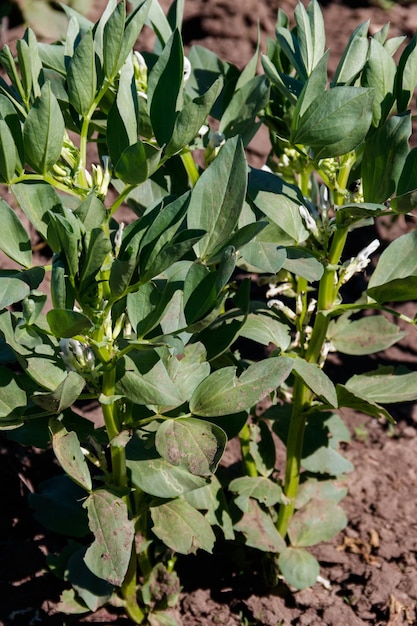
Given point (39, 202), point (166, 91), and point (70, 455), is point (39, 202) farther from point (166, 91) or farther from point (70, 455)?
point (70, 455)

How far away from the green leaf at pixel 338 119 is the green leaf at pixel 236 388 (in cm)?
43

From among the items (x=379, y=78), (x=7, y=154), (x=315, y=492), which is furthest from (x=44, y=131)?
(x=315, y=492)

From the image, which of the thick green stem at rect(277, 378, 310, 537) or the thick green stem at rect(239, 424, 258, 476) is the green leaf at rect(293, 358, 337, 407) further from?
the thick green stem at rect(239, 424, 258, 476)

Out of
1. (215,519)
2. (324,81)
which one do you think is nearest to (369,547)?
(215,519)

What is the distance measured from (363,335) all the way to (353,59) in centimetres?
77

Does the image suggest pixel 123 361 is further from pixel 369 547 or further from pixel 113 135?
pixel 369 547

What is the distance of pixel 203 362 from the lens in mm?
1620

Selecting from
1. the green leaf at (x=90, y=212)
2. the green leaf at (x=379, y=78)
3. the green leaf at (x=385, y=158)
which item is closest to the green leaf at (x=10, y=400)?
the green leaf at (x=90, y=212)

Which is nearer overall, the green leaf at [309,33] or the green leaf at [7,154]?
the green leaf at [7,154]

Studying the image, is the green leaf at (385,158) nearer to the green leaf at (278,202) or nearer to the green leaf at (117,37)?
the green leaf at (278,202)

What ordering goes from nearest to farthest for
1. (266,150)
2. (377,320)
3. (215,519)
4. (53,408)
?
(53,408) → (215,519) → (377,320) → (266,150)

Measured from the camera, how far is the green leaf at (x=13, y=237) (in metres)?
1.40

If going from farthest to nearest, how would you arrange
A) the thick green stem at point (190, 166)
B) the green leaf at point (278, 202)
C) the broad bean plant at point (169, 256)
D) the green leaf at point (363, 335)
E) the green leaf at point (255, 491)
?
the green leaf at point (363, 335) < the green leaf at point (255, 491) < the thick green stem at point (190, 166) < the green leaf at point (278, 202) < the broad bean plant at point (169, 256)

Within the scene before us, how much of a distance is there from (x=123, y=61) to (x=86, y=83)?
9cm
